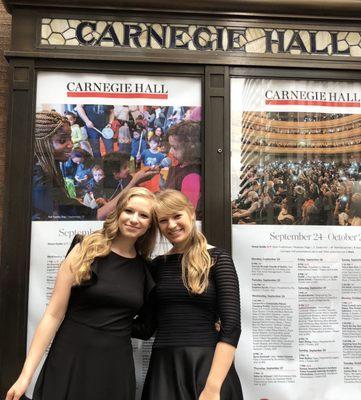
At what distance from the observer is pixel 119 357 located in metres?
2.39

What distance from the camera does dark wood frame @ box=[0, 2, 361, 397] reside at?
3.25 meters

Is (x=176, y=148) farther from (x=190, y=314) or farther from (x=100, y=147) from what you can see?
(x=190, y=314)

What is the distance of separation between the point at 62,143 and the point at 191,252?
1622mm

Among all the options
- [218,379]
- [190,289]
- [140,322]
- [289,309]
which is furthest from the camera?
[289,309]

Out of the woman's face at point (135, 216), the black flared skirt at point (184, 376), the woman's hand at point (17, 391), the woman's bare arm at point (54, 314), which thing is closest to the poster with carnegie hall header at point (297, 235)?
the black flared skirt at point (184, 376)

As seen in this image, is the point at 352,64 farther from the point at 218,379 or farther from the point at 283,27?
the point at 218,379

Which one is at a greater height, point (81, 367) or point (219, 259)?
point (219, 259)

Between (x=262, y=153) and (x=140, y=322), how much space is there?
1721 mm

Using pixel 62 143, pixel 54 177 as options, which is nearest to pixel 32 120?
pixel 62 143

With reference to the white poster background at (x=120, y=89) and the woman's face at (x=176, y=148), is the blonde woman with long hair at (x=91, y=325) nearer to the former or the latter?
the woman's face at (x=176, y=148)

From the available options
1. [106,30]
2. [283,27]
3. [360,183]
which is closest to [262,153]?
[360,183]

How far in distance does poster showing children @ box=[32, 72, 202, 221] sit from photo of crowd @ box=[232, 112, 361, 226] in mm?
433

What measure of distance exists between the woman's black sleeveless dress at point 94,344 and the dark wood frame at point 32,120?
103 cm

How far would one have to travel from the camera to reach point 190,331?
237cm
